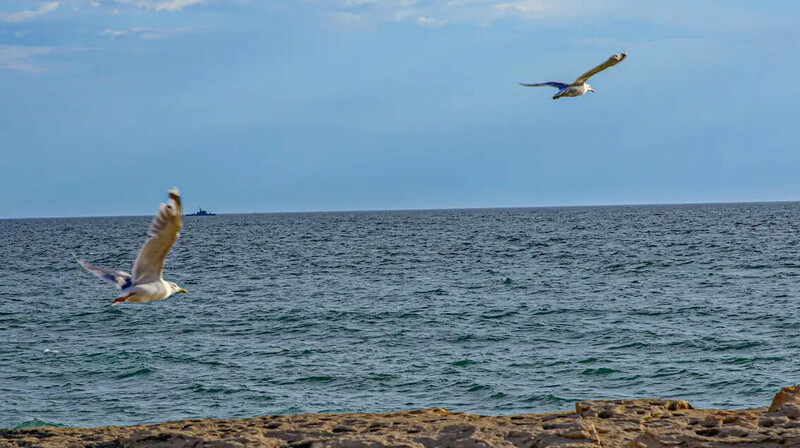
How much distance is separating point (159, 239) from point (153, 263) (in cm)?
60

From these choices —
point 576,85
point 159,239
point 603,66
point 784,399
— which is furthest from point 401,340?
point 159,239

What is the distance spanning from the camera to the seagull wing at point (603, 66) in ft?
46.2

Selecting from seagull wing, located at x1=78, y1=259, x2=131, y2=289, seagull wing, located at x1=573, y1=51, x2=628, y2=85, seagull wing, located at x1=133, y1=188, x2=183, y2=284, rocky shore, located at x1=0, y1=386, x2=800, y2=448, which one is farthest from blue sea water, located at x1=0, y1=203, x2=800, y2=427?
seagull wing, located at x1=133, y1=188, x2=183, y2=284

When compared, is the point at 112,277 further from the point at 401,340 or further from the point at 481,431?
the point at 401,340

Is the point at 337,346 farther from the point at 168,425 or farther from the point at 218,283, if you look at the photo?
the point at 218,283

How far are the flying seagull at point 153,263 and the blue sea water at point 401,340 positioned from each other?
966 cm

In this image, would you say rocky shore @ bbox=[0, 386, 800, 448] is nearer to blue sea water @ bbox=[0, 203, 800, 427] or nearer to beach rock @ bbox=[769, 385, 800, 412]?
beach rock @ bbox=[769, 385, 800, 412]

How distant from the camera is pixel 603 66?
48.4 feet

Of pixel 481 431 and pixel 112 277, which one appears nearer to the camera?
pixel 112 277

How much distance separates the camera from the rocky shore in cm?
1121

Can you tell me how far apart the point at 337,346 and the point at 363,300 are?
12.9 meters

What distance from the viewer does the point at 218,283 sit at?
2100 inches

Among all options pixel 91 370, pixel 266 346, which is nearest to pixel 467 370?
pixel 266 346

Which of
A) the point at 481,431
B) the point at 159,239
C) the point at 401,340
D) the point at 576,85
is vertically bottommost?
the point at 401,340
